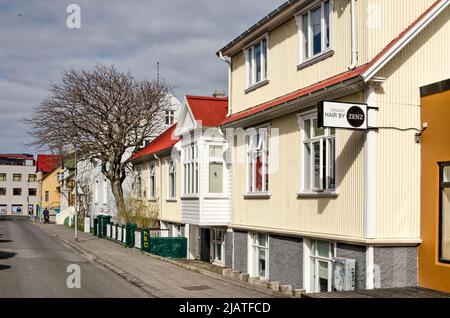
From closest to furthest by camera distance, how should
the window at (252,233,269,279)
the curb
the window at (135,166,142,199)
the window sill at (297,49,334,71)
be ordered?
1. the window sill at (297,49,334,71)
2. the curb
3. the window at (252,233,269,279)
4. the window at (135,166,142,199)

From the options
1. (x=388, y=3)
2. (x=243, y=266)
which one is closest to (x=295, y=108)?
(x=388, y=3)

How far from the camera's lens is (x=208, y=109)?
2266 cm

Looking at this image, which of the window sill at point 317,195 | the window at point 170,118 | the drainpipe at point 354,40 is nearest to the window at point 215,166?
the window sill at point 317,195

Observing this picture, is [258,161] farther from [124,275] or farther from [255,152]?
[124,275]

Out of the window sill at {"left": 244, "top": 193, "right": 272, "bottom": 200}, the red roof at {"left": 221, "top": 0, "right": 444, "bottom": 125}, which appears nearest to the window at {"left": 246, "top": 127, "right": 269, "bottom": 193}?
the window sill at {"left": 244, "top": 193, "right": 272, "bottom": 200}

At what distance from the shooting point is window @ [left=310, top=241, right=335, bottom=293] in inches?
539

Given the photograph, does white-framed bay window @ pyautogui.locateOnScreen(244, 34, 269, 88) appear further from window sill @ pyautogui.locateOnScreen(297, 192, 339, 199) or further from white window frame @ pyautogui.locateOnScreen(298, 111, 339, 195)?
window sill @ pyautogui.locateOnScreen(297, 192, 339, 199)

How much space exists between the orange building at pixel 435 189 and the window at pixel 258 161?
19.1 feet

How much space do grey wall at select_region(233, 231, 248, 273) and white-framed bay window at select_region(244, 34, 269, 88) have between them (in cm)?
498

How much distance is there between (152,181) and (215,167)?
10968 mm

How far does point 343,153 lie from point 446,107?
94.7 inches

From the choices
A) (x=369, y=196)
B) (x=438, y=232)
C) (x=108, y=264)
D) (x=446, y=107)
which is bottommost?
(x=108, y=264)
